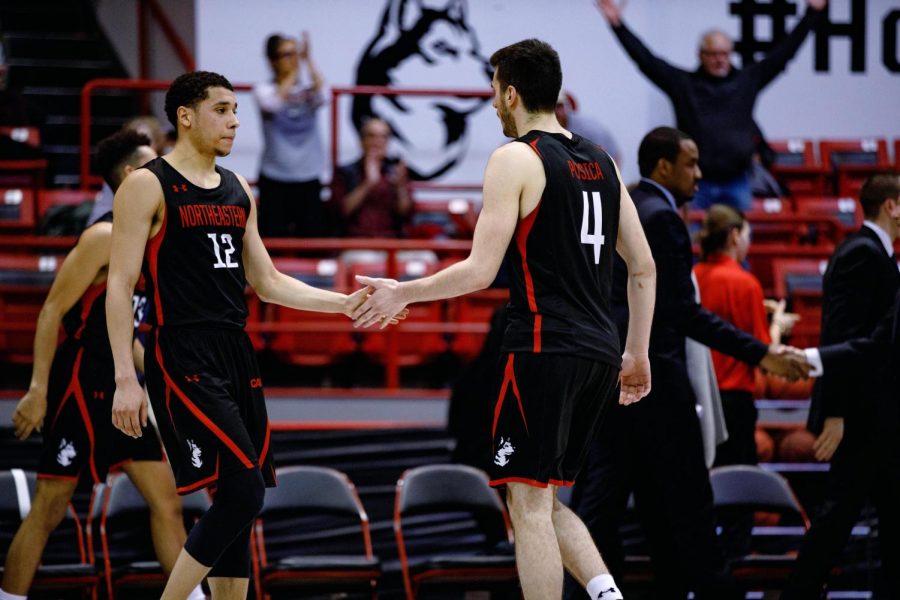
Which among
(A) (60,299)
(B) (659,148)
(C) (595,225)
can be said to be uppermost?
(B) (659,148)

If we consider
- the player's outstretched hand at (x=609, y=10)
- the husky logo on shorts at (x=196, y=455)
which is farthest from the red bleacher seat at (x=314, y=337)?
the husky logo on shorts at (x=196, y=455)

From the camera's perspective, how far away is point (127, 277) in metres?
4.41

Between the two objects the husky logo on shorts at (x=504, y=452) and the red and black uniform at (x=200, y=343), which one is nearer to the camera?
the husky logo on shorts at (x=504, y=452)

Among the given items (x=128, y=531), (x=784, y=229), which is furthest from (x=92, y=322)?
(x=784, y=229)

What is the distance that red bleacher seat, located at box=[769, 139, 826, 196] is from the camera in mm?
12008

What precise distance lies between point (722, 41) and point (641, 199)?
182 inches

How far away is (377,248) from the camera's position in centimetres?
779

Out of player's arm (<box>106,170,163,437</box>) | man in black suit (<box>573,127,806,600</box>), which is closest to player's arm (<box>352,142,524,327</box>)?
player's arm (<box>106,170,163,437</box>)

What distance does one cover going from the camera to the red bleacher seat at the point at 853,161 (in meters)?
12.0

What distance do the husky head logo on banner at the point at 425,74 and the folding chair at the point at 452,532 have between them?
5273 mm

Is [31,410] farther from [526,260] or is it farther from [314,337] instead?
[314,337]

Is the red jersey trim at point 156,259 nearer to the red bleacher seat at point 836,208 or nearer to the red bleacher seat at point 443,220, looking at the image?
the red bleacher seat at point 443,220

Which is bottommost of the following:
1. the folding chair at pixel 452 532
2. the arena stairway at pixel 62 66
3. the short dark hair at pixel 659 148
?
the folding chair at pixel 452 532

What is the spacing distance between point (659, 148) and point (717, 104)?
4.30 meters
